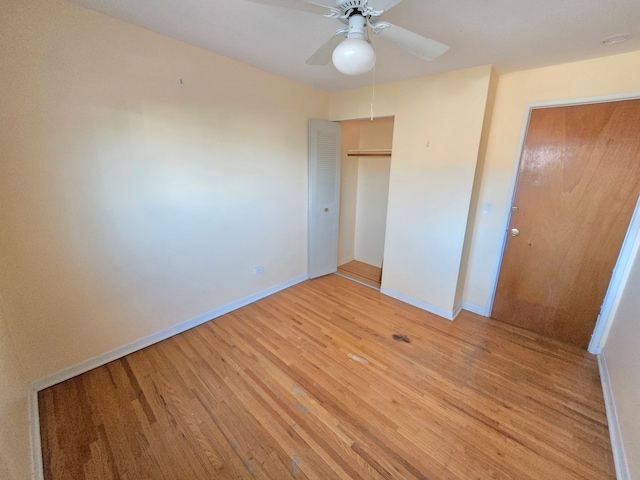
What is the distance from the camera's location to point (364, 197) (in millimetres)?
4152

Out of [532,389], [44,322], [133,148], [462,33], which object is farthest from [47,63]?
[532,389]

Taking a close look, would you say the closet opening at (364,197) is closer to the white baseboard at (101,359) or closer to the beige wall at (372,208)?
the beige wall at (372,208)

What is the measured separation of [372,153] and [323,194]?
1.03 meters

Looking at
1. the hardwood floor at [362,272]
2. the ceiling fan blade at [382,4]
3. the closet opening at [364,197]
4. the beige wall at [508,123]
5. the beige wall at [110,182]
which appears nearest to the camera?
the ceiling fan blade at [382,4]

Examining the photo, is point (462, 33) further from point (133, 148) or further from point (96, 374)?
point (96, 374)

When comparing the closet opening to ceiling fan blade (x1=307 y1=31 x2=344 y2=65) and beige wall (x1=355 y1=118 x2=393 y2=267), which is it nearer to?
beige wall (x1=355 y1=118 x2=393 y2=267)

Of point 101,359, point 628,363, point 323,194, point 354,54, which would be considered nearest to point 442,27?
point 354,54

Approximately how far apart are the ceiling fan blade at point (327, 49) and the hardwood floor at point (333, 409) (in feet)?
6.93

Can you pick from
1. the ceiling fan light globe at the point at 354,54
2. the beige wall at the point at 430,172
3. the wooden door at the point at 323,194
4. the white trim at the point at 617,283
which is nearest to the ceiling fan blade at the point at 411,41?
the ceiling fan light globe at the point at 354,54

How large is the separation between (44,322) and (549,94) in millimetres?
4200

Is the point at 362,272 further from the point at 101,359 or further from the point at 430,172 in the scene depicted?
the point at 101,359

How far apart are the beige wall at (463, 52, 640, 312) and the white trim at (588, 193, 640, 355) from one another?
79 centimetres

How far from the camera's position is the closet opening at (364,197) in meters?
3.76

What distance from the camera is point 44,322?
1719mm
